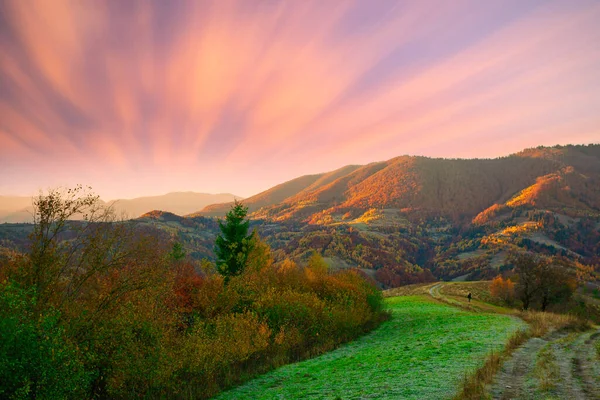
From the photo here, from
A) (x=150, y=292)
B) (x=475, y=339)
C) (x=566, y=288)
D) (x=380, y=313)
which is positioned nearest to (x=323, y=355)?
(x=475, y=339)

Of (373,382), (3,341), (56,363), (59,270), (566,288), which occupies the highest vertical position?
(59,270)

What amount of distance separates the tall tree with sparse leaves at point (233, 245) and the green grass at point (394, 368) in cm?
2098

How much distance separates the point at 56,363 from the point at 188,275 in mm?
34916

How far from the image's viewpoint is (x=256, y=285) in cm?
4297

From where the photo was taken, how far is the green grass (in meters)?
18.5

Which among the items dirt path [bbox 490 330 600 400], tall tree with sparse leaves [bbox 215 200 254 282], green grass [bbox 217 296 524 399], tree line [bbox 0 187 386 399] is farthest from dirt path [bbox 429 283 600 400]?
tall tree with sparse leaves [bbox 215 200 254 282]

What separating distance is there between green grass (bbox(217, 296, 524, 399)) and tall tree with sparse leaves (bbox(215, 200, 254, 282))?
68.8 feet

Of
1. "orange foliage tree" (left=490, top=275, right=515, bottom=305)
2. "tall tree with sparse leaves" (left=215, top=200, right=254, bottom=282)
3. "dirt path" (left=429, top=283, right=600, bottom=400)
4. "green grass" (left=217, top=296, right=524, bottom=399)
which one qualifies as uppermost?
"tall tree with sparse leaves" (left=215, top=200, right=254, bottom=282)

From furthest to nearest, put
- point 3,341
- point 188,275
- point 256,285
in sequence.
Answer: point 188,275
point 256,285
point 3,341

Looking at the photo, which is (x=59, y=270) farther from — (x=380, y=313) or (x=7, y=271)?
(x=380, y=313)

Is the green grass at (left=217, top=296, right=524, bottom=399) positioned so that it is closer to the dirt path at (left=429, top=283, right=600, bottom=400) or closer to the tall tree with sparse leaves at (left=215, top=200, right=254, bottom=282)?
the dirt path at (left=429, top=283, right=600, bottom=400)

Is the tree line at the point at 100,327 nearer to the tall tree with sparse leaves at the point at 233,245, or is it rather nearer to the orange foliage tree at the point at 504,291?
the tall tree with sparse leaves at the point at 233,245

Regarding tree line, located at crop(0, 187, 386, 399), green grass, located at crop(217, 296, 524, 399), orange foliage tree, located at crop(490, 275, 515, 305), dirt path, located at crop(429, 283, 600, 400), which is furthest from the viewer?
orange foliage tree, located at crop(490, 275, 515, 305)

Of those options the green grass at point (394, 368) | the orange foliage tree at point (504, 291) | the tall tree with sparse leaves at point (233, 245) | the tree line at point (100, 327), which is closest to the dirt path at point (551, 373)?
the green grass at point (394, 368)
